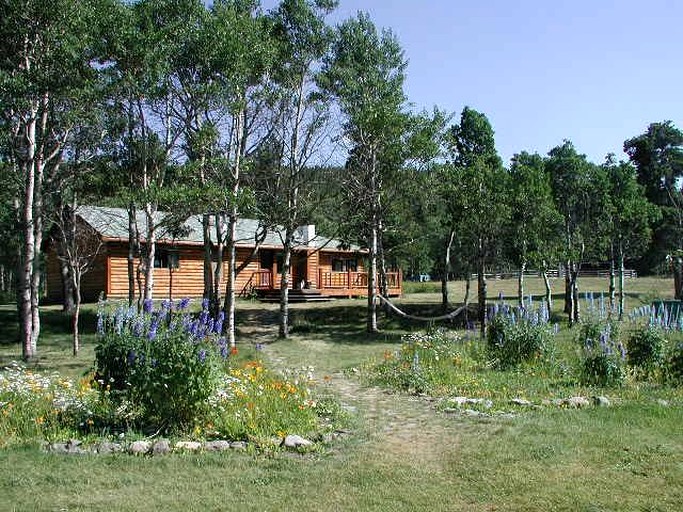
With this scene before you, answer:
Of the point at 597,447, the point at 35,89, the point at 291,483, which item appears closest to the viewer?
the point at 291,483

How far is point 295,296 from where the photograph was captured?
31938 mm

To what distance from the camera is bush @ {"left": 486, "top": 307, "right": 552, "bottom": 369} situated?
1186 cm

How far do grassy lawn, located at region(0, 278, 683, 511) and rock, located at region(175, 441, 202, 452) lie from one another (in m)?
0.16

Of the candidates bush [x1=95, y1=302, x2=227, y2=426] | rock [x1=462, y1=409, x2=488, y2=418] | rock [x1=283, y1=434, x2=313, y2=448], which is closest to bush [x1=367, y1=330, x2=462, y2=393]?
rock [x1=462, y1=409, x2=488, y2=418]

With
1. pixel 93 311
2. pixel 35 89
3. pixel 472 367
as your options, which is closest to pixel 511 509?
pixel 472 367

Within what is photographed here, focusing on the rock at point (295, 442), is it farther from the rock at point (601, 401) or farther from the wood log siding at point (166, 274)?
the wood log siding at point (166, 274)

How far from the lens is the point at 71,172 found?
19.3m

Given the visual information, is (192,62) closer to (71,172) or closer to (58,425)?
(71,172)

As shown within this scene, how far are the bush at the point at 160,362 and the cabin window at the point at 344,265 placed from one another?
2979 centimetres

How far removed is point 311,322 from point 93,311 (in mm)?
8475

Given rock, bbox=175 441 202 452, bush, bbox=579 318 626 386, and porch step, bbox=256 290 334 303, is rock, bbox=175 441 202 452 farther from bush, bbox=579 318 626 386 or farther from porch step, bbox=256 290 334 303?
porch step, bbox=256 290 334 303

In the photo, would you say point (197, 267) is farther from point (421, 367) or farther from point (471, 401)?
point (471, 401)

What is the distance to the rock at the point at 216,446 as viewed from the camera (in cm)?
650

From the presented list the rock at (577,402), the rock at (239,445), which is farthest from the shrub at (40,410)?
the rock at (577,402)
